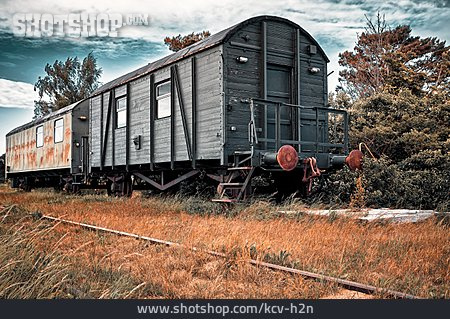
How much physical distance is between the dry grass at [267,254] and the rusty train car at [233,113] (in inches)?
75.1

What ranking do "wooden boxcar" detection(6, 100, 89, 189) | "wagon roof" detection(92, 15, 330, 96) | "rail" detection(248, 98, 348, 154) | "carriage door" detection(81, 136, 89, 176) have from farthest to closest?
"wooden boxcar" detection(6, 100, 89, 189)
"carriage door" detection(81, 136, 89, 176)
"wagon roof" detection(92, 15, 330, 96)
"rail" detection(248, 98, 348, 154)

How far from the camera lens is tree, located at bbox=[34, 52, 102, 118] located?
26.0 m

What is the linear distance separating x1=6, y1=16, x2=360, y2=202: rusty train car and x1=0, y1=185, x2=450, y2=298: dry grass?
191 centimetres

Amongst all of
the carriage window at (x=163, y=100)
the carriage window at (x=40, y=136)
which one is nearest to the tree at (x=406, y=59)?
the carriage window at (x=163, y=100)

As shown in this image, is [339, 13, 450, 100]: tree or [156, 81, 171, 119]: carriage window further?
[339, 13, 450, 100]: tree

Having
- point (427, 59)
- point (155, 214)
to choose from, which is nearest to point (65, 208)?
point (155, 214)

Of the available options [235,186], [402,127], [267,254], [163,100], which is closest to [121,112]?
[163,100]

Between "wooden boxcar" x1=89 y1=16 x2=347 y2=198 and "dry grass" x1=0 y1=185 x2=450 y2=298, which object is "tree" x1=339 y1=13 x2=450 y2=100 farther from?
"dry grass" x1=0 y1=185 x2=450 y2=298

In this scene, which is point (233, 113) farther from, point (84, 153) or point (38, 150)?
point (38, 150)

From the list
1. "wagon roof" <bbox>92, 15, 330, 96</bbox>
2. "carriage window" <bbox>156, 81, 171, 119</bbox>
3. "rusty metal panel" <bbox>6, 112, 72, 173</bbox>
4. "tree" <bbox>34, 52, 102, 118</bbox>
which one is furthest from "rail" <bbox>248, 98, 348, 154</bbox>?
"tree" <bbox>34, 52, 102, 118</bbox>

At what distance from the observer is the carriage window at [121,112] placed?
14500 millimetres

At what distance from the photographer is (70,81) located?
29797 millimetres

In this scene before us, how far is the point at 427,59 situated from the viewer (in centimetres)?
1614

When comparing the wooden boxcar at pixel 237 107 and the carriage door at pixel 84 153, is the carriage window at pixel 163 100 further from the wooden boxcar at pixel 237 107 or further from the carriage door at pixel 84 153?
the carriage door at pixel 84 153
